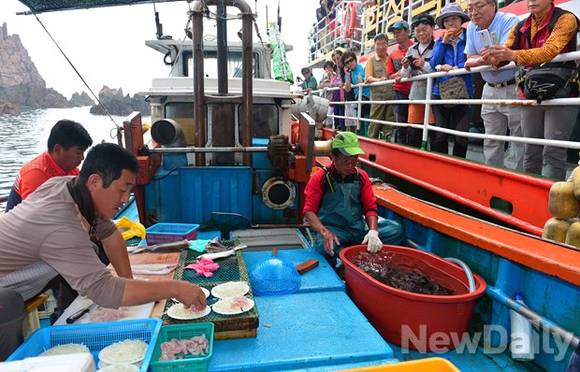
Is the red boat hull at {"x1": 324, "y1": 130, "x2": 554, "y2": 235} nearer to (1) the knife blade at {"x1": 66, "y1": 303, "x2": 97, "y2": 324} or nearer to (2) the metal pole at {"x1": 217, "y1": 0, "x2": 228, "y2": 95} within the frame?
(2) the metal pole at {"x1": 217, "y1": 0, "x2": 228, "y2": 95}

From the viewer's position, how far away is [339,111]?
9125 millimetres

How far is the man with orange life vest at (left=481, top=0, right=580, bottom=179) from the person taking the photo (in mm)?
2971

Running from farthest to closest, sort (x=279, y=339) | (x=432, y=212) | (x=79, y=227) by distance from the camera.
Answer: (x=432, y=212)
(x=279, y=339)
(x=79, y=227)

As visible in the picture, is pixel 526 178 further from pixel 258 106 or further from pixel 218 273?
pixel 258 106

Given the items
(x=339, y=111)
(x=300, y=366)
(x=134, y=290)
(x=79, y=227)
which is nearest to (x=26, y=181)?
(x=79, y=227)

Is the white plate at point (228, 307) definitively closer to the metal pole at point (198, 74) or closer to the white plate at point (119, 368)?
the white plate at point (119, 368)

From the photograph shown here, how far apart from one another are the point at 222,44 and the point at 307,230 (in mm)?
2291

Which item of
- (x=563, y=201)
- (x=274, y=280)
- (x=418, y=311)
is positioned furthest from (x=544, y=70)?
(x=274, y=280)

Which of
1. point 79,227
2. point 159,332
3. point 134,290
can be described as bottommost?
point 159,332

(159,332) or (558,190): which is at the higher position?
(558,190)

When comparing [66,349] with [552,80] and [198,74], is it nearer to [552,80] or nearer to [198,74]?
[198,74]

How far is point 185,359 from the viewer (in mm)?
1969

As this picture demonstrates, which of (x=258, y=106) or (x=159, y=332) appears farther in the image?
(x=258, y=106)

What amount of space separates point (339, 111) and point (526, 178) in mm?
6233
